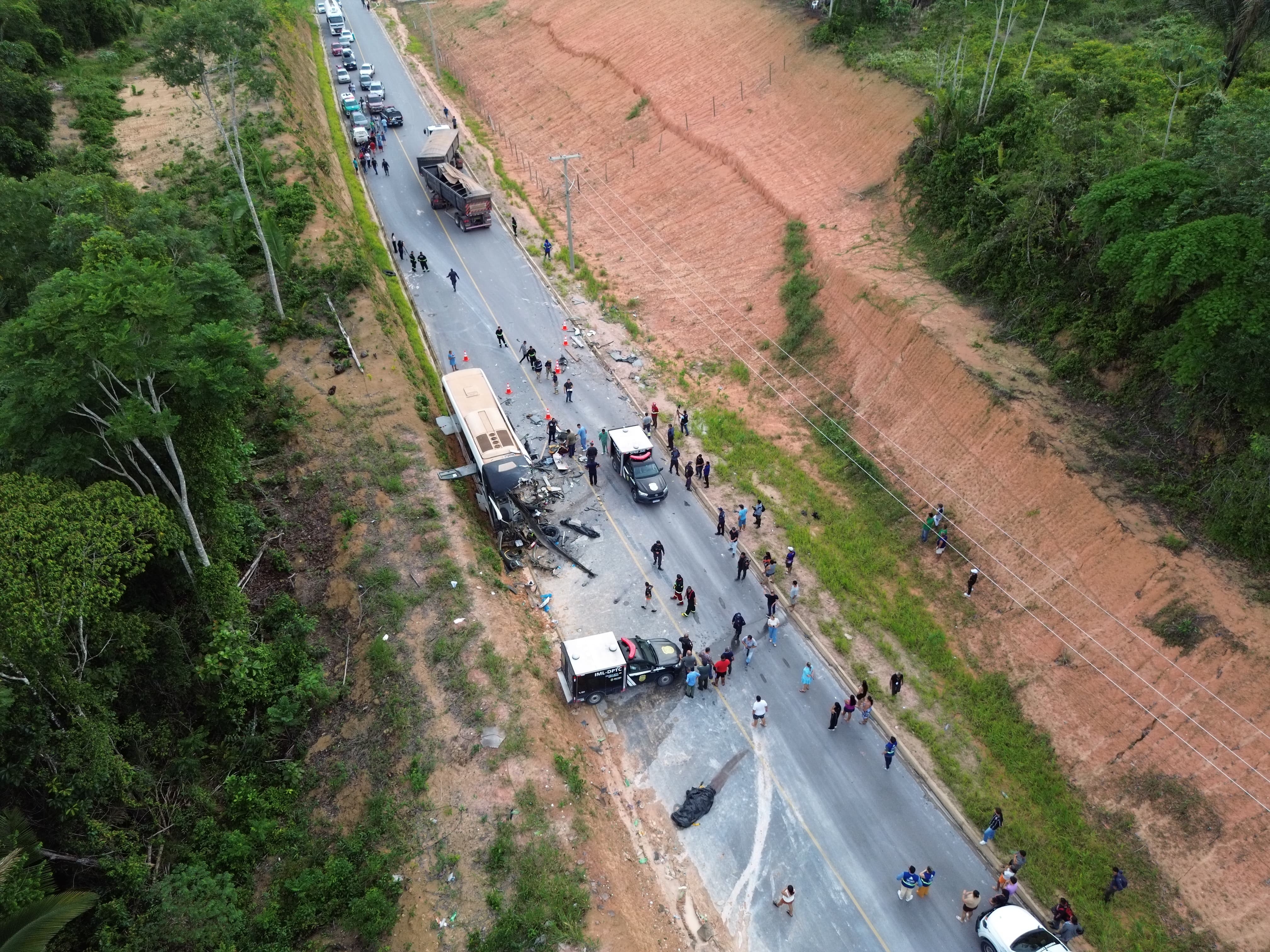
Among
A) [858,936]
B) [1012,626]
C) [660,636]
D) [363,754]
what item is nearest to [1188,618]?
[1012,626]

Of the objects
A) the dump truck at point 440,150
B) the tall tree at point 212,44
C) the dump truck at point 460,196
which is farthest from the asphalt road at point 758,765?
the dump truck at point 440,150

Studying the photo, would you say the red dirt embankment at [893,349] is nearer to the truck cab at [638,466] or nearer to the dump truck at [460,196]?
the dump truck at [460,196]

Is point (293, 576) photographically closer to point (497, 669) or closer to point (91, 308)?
point (497, 669)

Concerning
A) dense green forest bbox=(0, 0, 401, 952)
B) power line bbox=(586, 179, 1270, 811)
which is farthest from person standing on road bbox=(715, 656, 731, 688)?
dense green forest bbox=(0, 0, 401, 952)

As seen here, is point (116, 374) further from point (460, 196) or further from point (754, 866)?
point (460, 196)

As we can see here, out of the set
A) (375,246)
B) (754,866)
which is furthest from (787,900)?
(375,246)

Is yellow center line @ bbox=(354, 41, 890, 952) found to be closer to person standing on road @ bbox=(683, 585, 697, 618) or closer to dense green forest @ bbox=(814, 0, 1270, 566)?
person standing on road @ bbox=(683, 585, 697, 618)
